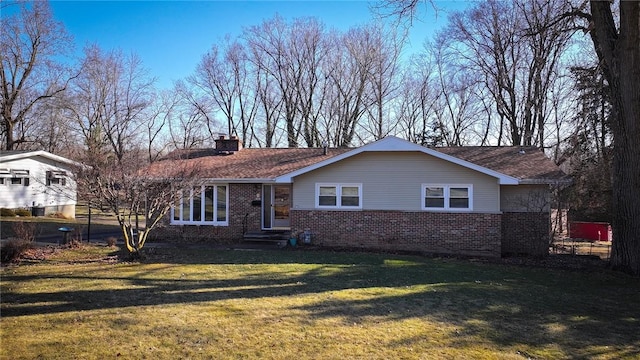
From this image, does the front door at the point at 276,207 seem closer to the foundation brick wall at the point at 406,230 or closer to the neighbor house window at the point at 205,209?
the foundation brick wall at the point at 406,230

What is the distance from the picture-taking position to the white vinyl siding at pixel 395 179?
14547 mm

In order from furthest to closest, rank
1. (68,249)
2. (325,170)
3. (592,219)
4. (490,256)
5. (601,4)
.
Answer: (592,219) → (325,170) → (490,256) → (68,249) → (601,4)

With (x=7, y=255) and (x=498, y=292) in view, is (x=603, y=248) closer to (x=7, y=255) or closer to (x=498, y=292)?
(x=498, y=292)

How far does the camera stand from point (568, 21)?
13367mm

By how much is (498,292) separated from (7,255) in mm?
11917

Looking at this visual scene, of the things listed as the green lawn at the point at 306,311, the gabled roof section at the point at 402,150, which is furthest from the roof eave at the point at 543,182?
the green lawn at the point at 306,311

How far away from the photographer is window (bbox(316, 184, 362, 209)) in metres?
15.3

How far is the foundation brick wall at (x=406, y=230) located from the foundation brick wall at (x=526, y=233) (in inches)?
51.7

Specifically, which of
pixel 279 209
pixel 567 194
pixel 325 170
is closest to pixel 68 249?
pixel 279 209

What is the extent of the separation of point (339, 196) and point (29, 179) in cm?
2095

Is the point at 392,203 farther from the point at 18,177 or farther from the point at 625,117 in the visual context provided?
the point at 18,177

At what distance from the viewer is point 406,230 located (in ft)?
48.8

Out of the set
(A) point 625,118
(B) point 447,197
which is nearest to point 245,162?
(B) point 447,197

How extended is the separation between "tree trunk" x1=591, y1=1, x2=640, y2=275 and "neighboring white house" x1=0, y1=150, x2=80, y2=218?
24.5 m
